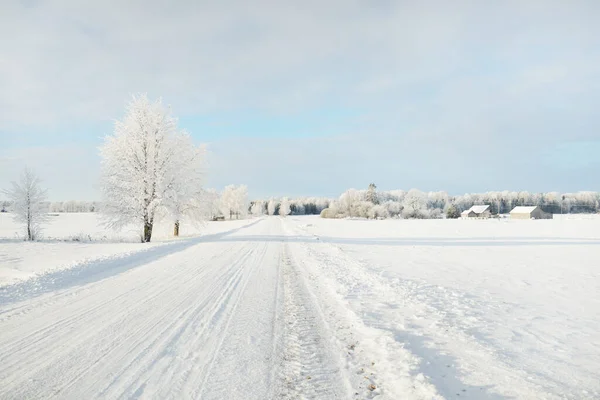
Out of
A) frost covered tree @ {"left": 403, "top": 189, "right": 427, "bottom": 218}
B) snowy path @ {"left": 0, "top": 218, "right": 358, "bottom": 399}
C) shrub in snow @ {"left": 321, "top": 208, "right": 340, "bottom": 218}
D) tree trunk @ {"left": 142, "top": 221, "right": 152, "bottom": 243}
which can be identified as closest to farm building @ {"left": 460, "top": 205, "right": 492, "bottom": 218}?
frost covered tree @ {"left": 403, "top": 189, "right": 427, "bottom": 218}

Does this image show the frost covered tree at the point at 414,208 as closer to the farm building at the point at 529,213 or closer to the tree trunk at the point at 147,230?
the farm building at the point at 529,213

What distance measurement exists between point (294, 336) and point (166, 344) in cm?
198

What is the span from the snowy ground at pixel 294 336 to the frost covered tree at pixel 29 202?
82.8ft

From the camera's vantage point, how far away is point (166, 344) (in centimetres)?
513

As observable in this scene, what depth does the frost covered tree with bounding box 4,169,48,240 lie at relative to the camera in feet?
99.9

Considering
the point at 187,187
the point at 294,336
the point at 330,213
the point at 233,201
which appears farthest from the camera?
the point at 233,201

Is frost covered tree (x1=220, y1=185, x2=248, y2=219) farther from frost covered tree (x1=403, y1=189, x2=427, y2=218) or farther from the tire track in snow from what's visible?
the tire track in snow

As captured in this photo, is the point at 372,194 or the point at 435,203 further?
the point at 435,203

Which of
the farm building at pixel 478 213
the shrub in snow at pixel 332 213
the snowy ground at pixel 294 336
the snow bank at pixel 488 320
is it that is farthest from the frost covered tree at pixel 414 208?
the snowy ground at pixel 294 336

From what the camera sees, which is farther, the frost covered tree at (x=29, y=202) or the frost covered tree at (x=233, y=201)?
the frost covered tree at (x=233, y=201)

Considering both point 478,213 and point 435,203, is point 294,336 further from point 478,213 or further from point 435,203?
point 435,203

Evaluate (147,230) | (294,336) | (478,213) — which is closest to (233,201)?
(478,213)

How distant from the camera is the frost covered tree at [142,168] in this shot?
24125 millimetres

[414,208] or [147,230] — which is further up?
[414,208]
